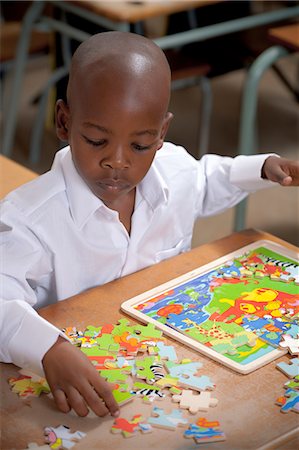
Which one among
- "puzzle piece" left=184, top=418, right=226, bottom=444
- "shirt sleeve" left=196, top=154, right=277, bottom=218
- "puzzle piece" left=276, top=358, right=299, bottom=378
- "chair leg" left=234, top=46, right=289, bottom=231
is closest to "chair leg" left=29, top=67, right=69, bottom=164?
"chair leg" left=234, top=46, right=289, bottom=231

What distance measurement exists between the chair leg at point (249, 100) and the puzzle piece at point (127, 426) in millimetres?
2048

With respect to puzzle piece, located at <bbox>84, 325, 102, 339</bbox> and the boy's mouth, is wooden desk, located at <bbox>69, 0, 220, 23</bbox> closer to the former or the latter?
the boy's mouth

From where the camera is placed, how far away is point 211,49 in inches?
151

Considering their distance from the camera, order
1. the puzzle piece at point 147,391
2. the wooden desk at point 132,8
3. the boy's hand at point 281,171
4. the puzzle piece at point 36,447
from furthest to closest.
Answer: the wooden desk at point 132,8 < the boy's hand at point 281,171 < the puzzle piece at point 147,391 < the puzzle piece at point 36,447

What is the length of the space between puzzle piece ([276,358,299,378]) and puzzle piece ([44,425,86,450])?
1.12 ft

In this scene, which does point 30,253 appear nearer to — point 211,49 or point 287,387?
point 287,387

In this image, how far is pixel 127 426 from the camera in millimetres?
1222

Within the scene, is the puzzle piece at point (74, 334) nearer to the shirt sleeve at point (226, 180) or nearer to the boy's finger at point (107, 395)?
the boy's finger at point (107, 395)

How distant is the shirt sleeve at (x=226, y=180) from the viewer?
1.84m

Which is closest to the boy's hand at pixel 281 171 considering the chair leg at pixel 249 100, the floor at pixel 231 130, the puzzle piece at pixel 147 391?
the puzzle piece at pixel 147 391

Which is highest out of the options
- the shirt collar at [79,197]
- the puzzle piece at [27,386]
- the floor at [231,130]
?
the shirt collar at [79,197]

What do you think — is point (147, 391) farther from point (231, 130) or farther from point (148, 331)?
point (231, 130)

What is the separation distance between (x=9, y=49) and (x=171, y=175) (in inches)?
95.0

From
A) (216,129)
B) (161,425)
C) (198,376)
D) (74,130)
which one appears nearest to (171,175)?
(74,130)
